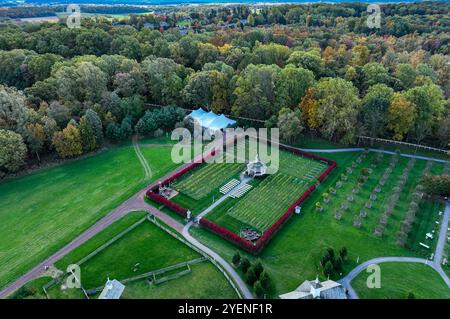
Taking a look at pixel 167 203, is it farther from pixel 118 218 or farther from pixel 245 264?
pixel 245 264

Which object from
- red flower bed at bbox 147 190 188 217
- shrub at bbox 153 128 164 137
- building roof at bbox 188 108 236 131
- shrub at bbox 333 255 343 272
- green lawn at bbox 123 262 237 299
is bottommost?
green lawn at bbox 123 262 237 299

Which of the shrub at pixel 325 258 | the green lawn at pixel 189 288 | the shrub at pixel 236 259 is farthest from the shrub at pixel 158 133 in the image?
the shrub at pixel 325 258

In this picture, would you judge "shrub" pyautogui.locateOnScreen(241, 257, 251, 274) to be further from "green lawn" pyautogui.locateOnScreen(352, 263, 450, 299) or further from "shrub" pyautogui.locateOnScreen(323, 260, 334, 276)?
"green lawn" pyautogui.locateOnScreen(352, 263, 450, 299)

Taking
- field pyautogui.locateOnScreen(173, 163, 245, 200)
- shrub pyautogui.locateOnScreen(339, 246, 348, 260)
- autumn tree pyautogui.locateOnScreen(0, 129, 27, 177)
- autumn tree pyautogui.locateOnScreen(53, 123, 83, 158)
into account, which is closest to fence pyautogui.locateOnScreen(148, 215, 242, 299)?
field pyautogui.locateOnScreen(173, 163, 245, 200)

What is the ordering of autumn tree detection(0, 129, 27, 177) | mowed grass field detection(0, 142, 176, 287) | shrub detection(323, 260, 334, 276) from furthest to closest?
1. autumn tree detection(0, 129, 27, 177)
2. mowed grass field detection(0, 142, 176, 287)
3. shrub detection(323, 260, 334, 276)

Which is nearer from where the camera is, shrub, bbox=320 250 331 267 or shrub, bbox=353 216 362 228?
shrub, bbox=320 250 331 267

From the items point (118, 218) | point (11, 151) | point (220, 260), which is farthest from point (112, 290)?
point (11, 151)

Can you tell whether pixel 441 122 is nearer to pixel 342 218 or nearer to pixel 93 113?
pixel 342 218

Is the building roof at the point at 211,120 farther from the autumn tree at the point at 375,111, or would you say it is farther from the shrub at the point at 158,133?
the autumn tree at the point at 375,111
